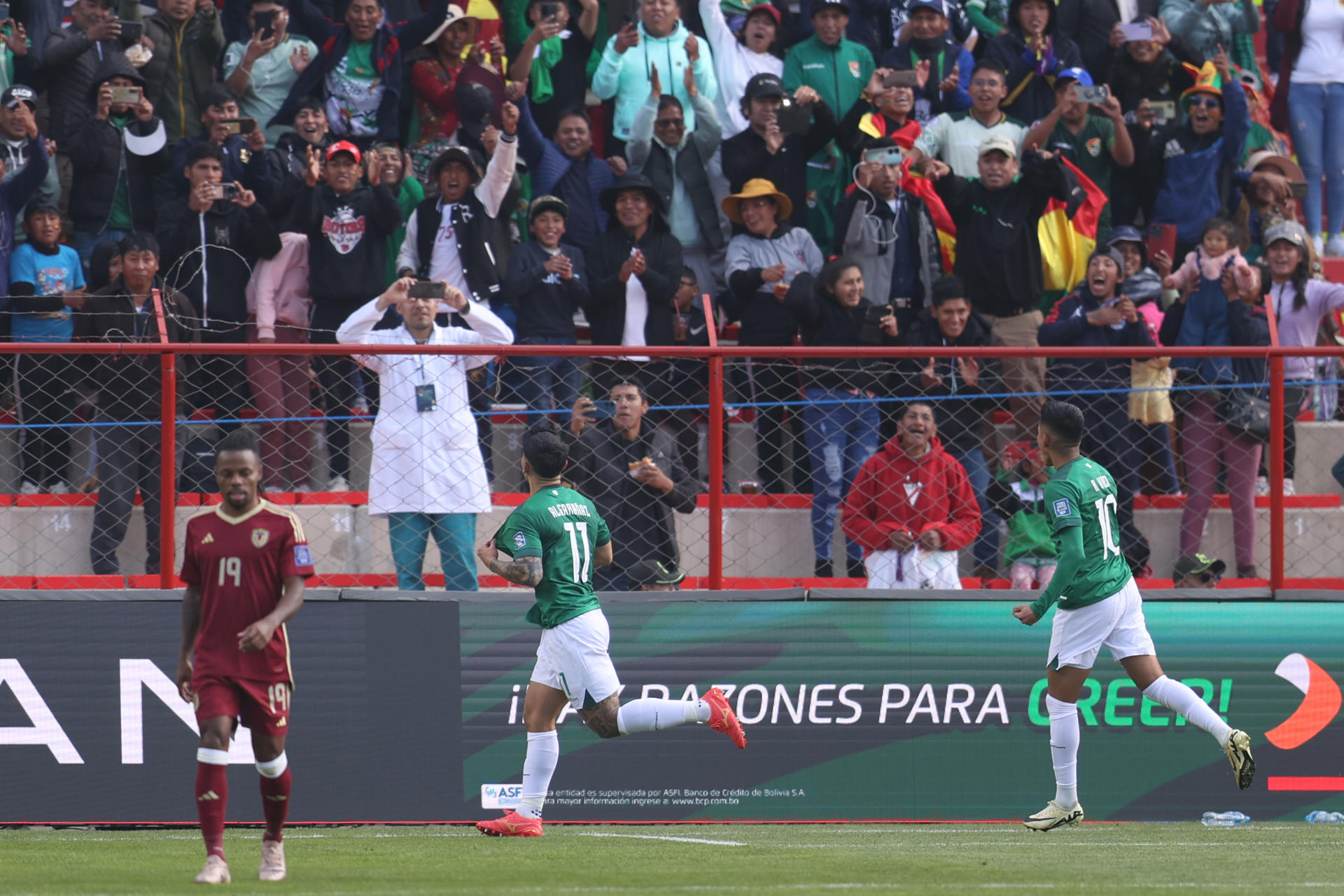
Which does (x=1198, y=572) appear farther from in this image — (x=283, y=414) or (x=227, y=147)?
(x=227, y=147)

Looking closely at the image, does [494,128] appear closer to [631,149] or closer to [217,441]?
[631,149]

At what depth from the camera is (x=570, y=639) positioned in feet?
27.7

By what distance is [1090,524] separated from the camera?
842 centimetres

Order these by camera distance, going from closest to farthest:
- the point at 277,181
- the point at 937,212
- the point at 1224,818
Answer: the point at 1224,818
the point at 277,181
the point at 937,212

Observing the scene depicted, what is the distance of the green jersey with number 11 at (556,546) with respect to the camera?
8.40 metres

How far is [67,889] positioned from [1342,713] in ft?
23.9

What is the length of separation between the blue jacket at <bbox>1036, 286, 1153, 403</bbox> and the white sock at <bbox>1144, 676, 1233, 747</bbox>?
9.52ft

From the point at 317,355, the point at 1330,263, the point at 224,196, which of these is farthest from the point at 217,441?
the point at 1330,263

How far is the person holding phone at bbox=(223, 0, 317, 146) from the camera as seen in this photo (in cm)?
1329

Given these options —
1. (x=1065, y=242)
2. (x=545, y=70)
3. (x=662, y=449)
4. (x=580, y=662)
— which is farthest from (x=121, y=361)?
(x=1065, y=242)

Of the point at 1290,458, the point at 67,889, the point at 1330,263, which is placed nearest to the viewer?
the point at 67,889

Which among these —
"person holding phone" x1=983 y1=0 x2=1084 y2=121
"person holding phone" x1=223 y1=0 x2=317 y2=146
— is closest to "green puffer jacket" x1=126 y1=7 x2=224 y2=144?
"person holding phone" x1=223 y1=0 x2=317 y2=146

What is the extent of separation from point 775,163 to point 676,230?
926 millimetres

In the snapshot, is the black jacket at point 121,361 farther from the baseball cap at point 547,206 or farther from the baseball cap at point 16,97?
the baseball cap at point 547,206
